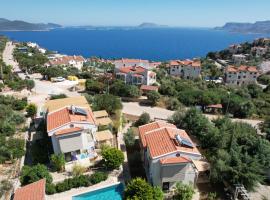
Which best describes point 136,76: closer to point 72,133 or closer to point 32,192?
point 72,133

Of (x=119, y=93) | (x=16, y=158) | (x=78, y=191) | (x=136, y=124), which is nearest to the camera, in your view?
(x=78, y=191)

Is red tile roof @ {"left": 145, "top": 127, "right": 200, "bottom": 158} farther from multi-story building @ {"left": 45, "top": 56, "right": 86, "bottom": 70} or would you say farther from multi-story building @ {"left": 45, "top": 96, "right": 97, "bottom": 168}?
multi-story building @ {"left": 45, "top": 56, "right": 86, "bottom": 70}

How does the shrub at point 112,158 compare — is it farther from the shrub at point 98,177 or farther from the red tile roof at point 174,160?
the red tile roof at point 174,160

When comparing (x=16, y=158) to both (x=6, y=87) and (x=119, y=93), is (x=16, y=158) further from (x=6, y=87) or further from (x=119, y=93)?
(x=6, y=87)

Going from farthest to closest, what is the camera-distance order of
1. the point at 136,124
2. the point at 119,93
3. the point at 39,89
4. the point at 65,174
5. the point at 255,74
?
the point at 255,74 → the point at 39,89 → the point at 119,93 → the point at 136,124 → the point at 65,174

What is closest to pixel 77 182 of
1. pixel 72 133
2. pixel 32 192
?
pixel 32 192

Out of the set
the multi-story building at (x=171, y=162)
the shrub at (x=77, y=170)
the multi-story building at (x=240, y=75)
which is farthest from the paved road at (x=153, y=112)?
the multi-story building at (x=240, y=75)

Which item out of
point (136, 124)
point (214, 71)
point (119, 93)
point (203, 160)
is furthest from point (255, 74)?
point (203, 160)
